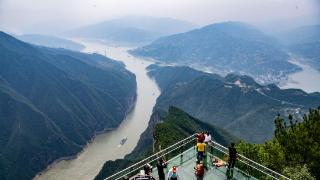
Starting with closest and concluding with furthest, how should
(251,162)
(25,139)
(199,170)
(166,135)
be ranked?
(199,170)
(251,162)
(166,135)
(25,139)

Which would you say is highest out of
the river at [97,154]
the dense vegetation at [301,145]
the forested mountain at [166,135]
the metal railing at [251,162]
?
the metal railing at [251,162]

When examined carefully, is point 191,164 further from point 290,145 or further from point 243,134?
point 243,134

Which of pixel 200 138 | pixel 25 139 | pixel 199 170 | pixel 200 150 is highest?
pixel 200 138

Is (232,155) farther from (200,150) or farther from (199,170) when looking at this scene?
(199,170)

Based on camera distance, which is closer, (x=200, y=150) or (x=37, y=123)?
(x=200, y=150)

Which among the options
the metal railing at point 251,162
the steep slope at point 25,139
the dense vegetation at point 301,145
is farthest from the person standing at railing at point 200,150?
the steep slope at point 25,139

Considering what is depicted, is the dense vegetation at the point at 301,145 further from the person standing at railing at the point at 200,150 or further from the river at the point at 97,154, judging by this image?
the river at the point at 97,154

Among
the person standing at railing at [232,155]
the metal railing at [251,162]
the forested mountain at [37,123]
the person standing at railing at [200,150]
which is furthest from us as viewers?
the forested mountain at [37,123]

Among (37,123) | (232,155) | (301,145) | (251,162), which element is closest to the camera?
(232,155)

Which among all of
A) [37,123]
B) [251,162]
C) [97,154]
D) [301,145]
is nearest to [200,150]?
[251,162]
